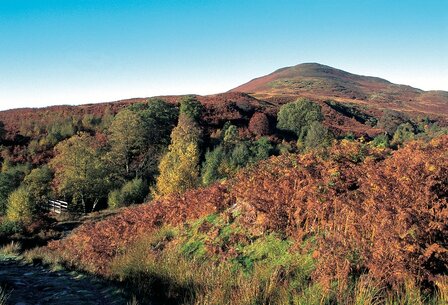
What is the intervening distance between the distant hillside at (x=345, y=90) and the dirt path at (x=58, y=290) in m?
79.6

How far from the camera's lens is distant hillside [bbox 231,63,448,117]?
106 m

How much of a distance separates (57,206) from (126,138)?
11523 millimetres

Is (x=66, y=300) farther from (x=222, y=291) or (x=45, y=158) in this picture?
(x=45, y=158)

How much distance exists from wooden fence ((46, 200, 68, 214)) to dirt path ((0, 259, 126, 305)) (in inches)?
1015

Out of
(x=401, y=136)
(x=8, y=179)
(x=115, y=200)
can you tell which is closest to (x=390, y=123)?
(x=401, y=136)

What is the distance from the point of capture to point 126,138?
41219mm

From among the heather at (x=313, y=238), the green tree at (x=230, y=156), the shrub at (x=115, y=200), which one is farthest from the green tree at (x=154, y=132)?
the heather at (x=313, y=238)

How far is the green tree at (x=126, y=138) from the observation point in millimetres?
40094

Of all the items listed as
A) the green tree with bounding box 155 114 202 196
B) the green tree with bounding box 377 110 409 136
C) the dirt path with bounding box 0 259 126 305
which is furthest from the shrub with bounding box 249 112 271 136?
the dirt path with bounding box 0 259 126 305

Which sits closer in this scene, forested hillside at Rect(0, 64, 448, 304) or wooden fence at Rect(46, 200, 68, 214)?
forested hillside at Rect(0, 64, 448, 304)

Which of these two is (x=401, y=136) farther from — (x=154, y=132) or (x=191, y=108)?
(x=154, y=132)

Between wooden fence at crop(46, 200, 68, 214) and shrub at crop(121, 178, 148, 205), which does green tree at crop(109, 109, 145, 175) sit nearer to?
shrub at crop(121, 178, 148, 205)

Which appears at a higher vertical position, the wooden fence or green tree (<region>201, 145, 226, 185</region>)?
green tree (<region>201, 145, 226, 185</region>)

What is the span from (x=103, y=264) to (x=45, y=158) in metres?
36.9
